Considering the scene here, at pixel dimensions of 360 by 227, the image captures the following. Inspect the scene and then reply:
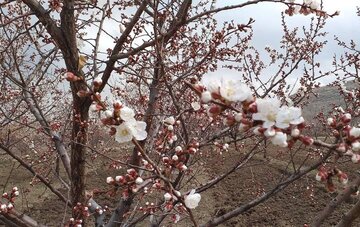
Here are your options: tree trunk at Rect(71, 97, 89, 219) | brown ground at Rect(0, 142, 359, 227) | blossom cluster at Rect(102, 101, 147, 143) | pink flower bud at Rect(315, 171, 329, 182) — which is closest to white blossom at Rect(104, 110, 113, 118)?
blossom cluster at Rect(102, 101, 147, 143)

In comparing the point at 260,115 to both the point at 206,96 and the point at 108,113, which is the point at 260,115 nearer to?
the point at 206,96

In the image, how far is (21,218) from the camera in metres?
2.93

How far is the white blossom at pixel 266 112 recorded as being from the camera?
1.20m

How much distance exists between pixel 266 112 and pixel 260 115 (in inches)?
0.9

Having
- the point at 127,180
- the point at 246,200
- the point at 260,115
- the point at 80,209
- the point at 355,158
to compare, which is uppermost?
the point at 246,200

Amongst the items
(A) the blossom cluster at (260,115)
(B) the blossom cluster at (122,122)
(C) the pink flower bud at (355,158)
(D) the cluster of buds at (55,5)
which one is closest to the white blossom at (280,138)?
(A) the blossom cluster at (260,115)

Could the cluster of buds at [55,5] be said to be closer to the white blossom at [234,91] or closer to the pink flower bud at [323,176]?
the white blossom at [234,91]

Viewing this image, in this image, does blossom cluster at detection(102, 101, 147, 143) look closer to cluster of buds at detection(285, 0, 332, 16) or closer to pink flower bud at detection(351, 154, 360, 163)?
pink flower bud at detection(351, 154, 360, 163)

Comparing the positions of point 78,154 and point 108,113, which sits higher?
point 78,154

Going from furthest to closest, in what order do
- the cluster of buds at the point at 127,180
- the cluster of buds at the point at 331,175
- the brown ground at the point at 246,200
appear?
the brown ground at the point at 246,200 < the cluster of buds at the point at 127,180 < the cluster of buds at the point at 331,175

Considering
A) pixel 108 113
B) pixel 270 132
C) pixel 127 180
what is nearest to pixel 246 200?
pixel 127 180

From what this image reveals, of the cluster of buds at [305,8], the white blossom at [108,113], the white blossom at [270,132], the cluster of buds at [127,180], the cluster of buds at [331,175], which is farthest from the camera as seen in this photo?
the cluster of buds at [305,8]

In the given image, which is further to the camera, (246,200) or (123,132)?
(246,200)

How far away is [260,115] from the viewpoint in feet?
3.96
